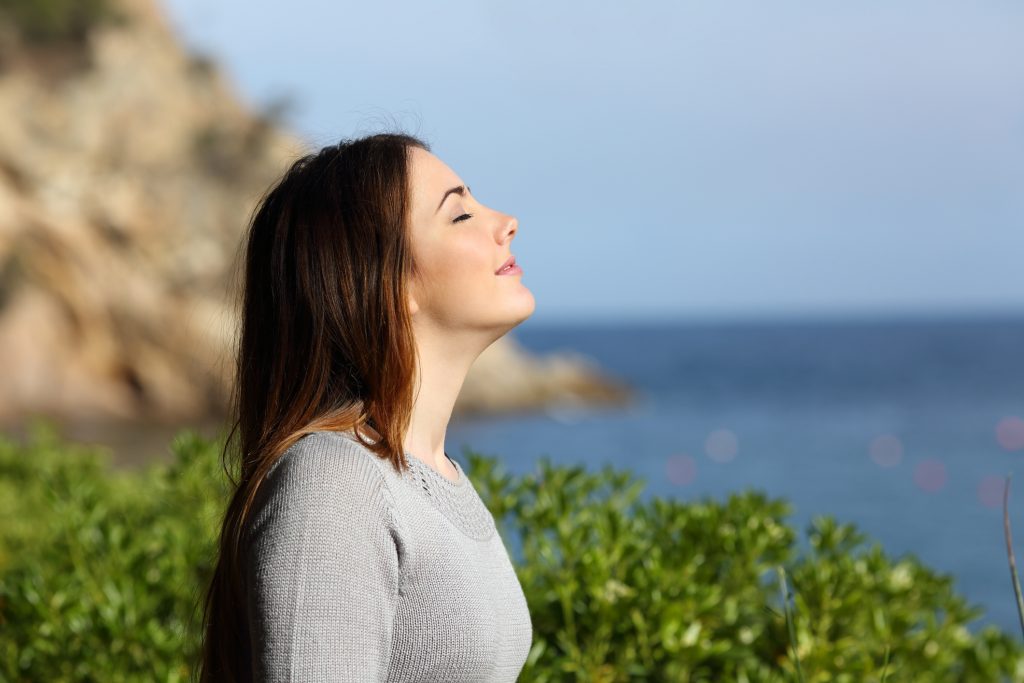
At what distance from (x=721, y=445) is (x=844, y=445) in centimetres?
339

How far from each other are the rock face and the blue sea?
589 centimetres

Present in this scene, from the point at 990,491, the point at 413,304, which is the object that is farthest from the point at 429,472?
the point at 990,491

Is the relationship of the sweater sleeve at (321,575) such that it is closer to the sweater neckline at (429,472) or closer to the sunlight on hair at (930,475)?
the sweater neckline at (429,472)

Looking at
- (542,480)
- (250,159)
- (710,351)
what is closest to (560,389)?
(250,159)

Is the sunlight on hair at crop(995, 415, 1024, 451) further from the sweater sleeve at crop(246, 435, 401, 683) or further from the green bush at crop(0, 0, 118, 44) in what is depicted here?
the sweater sleeve at crop(246, 435, 401, 683)

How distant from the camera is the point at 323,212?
6.81ft

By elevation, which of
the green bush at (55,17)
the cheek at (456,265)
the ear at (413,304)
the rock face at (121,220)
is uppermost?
the green bush at (55,17)

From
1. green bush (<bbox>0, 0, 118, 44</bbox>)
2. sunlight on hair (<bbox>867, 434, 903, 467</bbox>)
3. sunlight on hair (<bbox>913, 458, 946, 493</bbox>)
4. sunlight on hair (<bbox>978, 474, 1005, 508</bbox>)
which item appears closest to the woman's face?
sunlight on hair (<bbox>978, 474, 1005, 508</bbox>)

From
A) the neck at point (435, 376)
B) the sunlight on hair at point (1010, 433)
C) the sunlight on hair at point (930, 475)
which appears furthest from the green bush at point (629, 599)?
the sunlight on hair at point (1010, 433)

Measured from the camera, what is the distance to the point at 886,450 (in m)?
32.3

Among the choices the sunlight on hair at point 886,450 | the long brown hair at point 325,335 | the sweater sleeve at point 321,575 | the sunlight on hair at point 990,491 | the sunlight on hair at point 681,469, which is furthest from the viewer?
the sunlight on hair at point 886,450

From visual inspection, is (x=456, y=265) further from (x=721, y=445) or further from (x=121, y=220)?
(x=721, y=445)

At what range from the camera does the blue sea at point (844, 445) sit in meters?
18.7

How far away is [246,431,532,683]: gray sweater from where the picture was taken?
5.69ft
